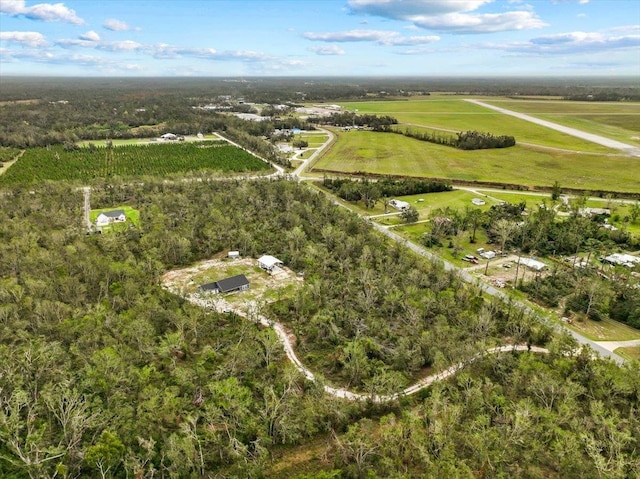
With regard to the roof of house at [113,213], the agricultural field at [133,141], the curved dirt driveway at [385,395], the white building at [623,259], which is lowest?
the curved dirt driveway at [385,395]

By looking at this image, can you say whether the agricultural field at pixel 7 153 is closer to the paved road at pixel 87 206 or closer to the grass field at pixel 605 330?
the paved road at pixel 87 206

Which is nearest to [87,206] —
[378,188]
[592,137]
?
[378,188]

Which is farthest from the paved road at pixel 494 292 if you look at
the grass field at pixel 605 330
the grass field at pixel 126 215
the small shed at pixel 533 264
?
the grass field at pixel 126 215

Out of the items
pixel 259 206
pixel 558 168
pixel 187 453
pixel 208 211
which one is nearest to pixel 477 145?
pixel 558 168

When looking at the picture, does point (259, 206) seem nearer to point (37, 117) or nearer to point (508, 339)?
point (508, 339)

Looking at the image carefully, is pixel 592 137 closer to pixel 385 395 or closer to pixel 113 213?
pixel 385 395
